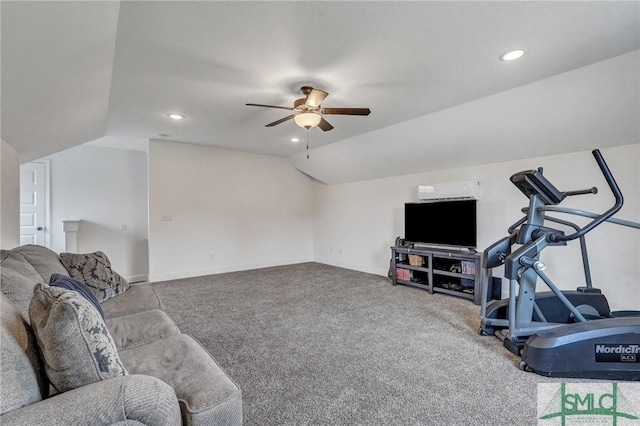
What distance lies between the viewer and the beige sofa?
86 cm

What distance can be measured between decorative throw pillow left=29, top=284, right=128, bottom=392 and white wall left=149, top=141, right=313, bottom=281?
4528mm

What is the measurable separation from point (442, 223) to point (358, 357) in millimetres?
2911

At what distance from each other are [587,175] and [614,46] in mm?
1670

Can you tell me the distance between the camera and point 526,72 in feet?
8.88

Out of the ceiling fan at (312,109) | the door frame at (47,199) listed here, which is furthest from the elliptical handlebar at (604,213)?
the door frame at (47,199)

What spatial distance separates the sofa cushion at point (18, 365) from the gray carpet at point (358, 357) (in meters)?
1.09

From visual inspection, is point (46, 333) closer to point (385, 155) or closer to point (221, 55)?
point (221, 55)

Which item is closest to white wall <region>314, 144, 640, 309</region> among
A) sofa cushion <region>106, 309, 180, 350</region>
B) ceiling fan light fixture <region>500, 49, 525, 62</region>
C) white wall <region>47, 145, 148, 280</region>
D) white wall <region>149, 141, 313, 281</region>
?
white wall <region>149, 141, 313, 281</region>

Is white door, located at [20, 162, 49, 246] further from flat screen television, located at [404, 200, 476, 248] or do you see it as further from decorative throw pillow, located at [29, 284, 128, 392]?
flat screen television, located at [404, 200, 476, 248]

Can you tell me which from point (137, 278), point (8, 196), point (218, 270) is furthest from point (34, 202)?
point (218, 270)

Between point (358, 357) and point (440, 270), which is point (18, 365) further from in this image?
point (440, 270)

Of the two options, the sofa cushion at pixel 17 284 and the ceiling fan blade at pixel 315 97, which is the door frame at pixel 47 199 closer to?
the sofa cushion at pixel 17 284

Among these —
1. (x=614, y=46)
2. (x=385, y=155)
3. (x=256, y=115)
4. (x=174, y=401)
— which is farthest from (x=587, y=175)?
(x=174, y=401)

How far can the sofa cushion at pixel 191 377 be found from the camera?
1099 millimetres
